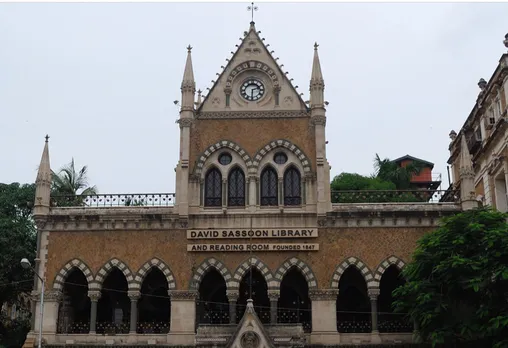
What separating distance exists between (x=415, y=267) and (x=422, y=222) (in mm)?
3711

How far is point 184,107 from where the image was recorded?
1183 inches

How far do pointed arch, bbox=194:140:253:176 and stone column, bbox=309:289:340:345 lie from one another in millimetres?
6017

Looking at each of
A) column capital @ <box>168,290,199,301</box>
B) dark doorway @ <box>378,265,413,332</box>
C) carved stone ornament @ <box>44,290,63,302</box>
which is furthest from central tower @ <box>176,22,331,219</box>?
carved stone ornament @ <box>44,290,63,302</box>

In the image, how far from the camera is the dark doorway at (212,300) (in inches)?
1141

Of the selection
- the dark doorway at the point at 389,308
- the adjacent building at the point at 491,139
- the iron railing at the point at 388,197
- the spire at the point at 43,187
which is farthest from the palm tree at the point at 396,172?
the spire at the point at 43,187

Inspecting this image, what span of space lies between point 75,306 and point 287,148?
11287 millimetres

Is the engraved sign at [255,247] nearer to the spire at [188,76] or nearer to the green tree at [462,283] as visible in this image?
the green tree at [462,283]

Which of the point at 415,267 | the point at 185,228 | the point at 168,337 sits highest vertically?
the point at 185,228

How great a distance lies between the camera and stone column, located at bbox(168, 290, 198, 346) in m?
27.4

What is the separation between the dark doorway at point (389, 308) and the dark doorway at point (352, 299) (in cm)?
64

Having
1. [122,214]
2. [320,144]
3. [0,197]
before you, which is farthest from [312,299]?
[0,197]

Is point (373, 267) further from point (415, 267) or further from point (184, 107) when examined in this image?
point (184, 107)

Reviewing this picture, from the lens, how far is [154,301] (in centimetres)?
3039

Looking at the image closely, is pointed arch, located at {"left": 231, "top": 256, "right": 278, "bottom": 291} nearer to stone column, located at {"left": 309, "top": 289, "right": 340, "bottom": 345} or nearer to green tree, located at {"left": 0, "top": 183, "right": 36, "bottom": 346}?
stone column, located at {"left": 309, "top": 289, "right": 340, "bottom": 345}
